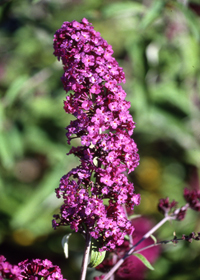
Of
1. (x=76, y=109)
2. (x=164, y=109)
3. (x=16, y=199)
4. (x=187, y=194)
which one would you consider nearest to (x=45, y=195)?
(x=16, y=199)

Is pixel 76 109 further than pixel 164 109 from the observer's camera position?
No

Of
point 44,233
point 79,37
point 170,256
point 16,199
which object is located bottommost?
point 170,256

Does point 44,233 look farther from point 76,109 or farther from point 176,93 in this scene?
point 76,109

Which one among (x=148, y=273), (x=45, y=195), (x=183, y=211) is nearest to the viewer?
(x=183, y=211)

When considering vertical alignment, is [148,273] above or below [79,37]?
below

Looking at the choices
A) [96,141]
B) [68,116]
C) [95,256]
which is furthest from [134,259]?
[68,116]

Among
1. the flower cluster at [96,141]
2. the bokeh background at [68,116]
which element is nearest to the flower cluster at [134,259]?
the bokeh background at [68,116]
